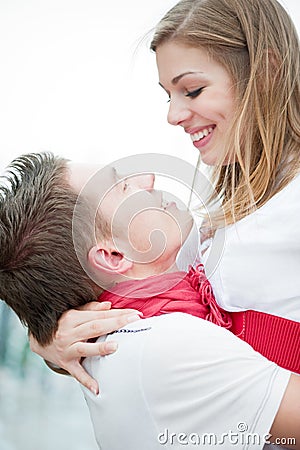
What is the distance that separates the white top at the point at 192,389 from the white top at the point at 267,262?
11 cm

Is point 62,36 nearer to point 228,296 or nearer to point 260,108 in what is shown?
point 260,108

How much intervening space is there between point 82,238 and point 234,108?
35 cm

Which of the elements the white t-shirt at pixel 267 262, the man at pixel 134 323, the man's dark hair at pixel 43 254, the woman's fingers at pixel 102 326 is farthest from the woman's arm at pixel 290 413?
the man's dark hair at pixel 43 254

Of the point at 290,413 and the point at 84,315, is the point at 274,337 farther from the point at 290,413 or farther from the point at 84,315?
the point at 84,315

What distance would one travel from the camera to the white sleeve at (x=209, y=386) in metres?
0.93

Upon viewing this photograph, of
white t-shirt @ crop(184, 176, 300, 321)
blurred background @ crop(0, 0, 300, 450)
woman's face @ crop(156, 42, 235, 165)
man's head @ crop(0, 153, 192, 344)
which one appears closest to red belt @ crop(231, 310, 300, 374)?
white t-shirt @ crop(184, 176, 300, 321)

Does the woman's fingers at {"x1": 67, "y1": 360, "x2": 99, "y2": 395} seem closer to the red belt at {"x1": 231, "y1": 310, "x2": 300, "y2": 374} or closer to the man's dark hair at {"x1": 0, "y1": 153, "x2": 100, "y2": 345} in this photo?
the man's dark hair at {"x1": 0, "y1": 153, "x2": 100, "y2": 345}

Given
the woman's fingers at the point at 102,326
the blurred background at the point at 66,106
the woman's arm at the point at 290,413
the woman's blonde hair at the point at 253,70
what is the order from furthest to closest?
the blurred background at the point at 66,106, the woman's blonde hair at the point at 253,70, the woman's fingers at the point at 102,326, the woman's arm at the point at 290,413

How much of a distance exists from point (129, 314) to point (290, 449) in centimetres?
30

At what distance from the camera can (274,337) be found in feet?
Result: 3.42

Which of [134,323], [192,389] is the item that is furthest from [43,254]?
[192,389]

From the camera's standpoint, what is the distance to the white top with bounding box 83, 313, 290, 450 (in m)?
0.94

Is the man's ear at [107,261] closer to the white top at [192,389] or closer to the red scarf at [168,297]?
the red scarf at [168,297]

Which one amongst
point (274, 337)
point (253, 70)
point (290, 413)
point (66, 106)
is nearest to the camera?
point (290, 413)
